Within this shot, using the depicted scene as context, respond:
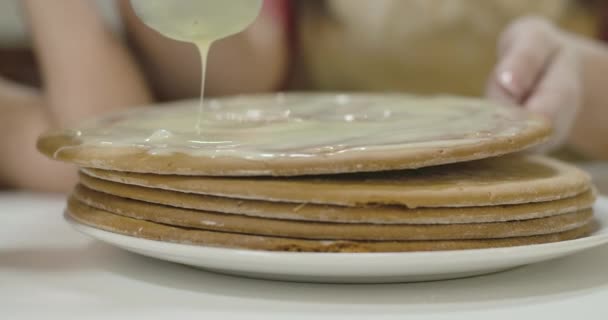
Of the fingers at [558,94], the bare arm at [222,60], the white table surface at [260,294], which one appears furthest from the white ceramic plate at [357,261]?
the bare arm at [222,60]

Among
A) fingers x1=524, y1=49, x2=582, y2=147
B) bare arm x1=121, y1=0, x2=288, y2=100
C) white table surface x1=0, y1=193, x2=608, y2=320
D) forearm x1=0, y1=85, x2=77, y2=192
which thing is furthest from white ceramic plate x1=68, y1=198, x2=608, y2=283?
bare arm x1=121, y1=0, x2=288, y2=100

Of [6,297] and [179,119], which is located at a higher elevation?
[179,119]

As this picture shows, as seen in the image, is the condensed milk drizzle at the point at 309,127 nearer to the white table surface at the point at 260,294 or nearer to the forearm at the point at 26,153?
the white table surface at the point at 260,294

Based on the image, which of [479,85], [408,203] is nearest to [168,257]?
[408,203]

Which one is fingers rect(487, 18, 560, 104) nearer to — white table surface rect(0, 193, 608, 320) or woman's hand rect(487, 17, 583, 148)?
woman's hand rect(487, 17, 583, 148)

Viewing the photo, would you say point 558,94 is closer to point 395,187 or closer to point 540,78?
point 540,78

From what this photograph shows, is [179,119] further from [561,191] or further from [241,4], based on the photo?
[561,191]
